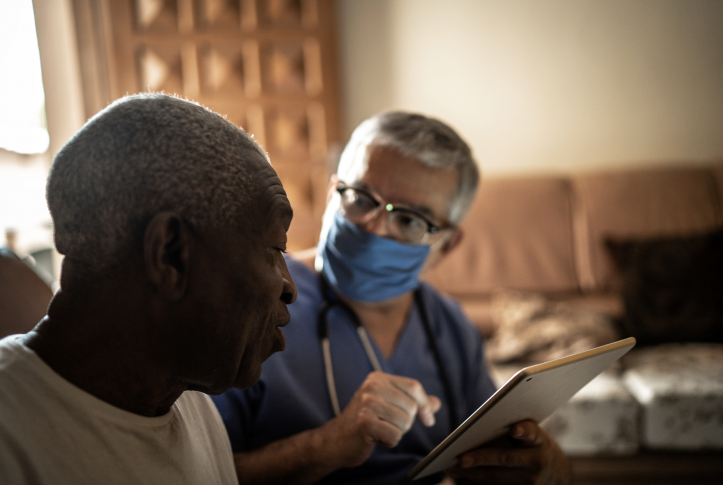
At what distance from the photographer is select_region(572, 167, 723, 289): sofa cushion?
8.52 ft

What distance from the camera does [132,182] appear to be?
0.44 m

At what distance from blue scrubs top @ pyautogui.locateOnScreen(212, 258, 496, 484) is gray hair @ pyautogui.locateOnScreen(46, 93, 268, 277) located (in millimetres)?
502

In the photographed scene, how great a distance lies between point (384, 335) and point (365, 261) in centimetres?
19

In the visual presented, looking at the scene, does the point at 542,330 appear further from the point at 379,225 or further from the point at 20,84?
the point at 20,84

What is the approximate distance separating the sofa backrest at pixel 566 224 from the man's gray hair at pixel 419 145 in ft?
4.92

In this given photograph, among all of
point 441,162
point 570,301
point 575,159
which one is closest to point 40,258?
point 441,162

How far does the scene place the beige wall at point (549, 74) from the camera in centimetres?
297

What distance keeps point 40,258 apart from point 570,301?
2.60 metres

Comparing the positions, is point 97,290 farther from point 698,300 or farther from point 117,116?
point 698,300

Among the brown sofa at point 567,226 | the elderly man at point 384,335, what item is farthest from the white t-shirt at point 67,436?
the brown sofa at point 567,226

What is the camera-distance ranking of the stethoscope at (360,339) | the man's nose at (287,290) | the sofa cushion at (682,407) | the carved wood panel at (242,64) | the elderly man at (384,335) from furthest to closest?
the carved wood panel at (242,64)
the sofa cushion at (682,407)
the stethoscope at (360,339)
the elderly man at (384,335)
the man's nose at (287,290)

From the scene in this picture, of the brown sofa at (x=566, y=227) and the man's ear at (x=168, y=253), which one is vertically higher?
the man's ear at (x=168, y=253)

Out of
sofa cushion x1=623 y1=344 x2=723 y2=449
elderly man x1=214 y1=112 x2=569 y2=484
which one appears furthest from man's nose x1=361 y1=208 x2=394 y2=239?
sofa cushion x1=623 y1=344 x2=723 y2=449

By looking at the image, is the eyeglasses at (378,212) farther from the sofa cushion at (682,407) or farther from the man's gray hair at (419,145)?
the sofa cushion at (682,407)
